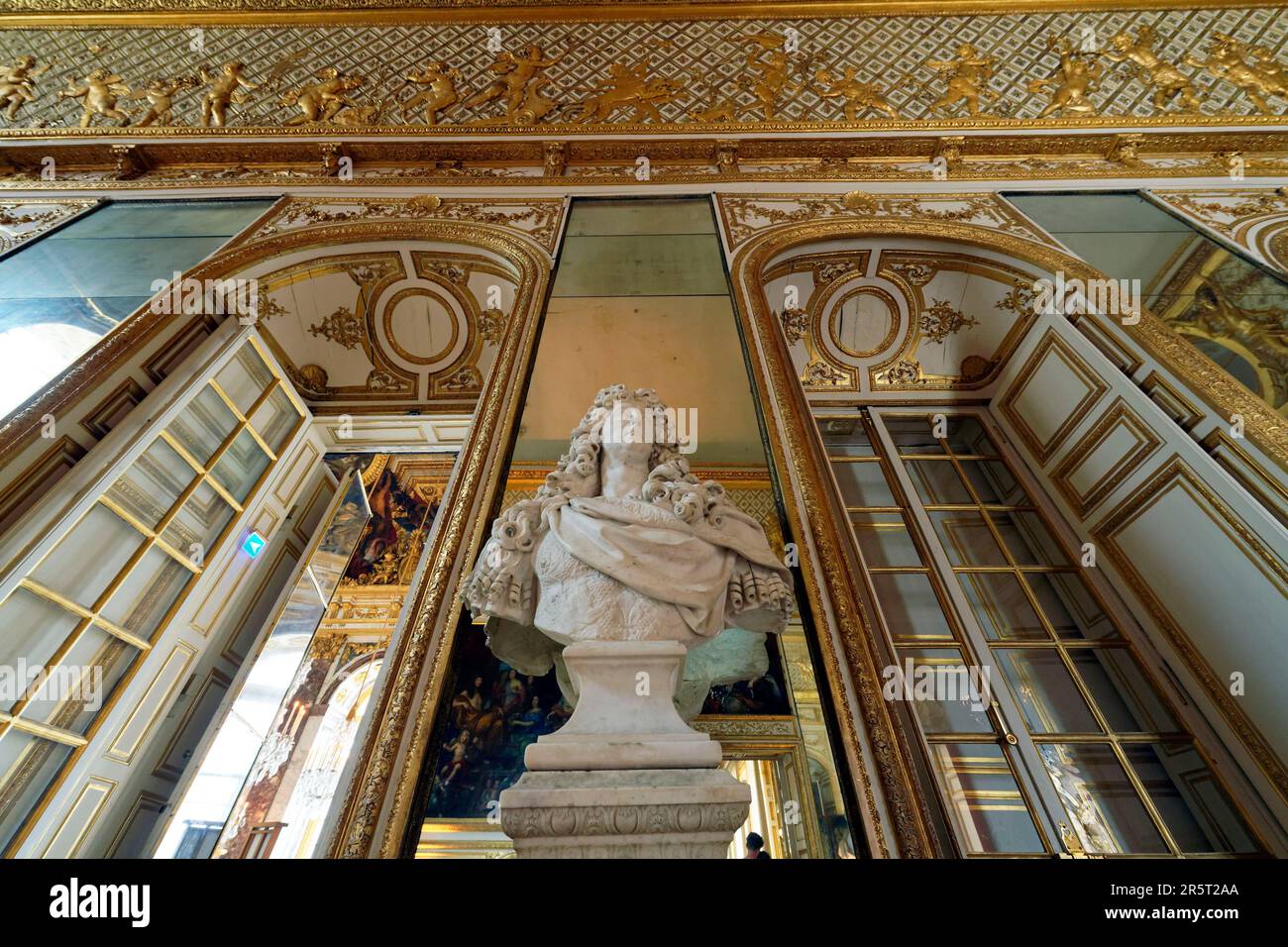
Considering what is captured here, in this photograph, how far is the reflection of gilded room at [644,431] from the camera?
2312mm

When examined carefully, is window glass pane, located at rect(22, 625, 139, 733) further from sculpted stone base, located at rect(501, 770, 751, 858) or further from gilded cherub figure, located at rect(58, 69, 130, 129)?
gilded cherub figure, located at rect(58, 69, 130, 129)

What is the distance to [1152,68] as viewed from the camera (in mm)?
6289

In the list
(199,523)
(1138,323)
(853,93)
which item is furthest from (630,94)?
(199,523)

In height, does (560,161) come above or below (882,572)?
above

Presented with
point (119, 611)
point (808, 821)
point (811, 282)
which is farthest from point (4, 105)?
point (808, 821)

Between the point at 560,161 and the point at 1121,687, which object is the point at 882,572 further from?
the point at 560,161

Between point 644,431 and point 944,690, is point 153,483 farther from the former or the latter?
point 944,690

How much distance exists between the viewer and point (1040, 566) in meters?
4.46

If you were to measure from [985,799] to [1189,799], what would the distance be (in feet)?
3.25

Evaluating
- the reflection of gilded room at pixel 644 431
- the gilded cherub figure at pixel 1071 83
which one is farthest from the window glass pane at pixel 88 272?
the gilded cherub figure at pixel 1071 83

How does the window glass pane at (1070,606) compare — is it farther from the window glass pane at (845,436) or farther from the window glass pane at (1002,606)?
the window glass pane at (845,436)

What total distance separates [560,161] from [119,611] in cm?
473

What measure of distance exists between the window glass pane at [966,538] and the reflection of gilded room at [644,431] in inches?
1.5

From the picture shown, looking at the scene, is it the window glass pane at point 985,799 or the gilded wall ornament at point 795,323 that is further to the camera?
the gilded wall ornament at point 795,323
